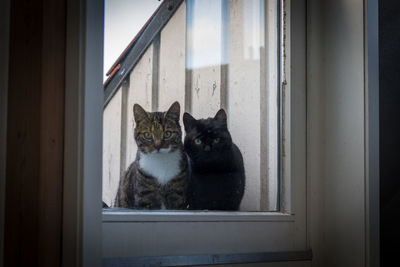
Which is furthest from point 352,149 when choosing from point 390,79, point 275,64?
point 275,64

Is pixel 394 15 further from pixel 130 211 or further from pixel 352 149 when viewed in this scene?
pixel 130 211

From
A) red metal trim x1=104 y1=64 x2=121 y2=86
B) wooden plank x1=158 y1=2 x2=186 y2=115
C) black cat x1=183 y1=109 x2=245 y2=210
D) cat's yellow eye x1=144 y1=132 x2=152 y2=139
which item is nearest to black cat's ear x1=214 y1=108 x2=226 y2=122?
black cat x1=183 y1=109 x2=245 y2=210

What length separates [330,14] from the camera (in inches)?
51.3

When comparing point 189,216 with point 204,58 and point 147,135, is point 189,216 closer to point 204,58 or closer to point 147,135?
point 147,135

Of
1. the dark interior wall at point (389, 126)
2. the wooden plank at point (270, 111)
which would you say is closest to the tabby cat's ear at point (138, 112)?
the wooden plank at point (270, 111)

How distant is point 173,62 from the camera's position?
1.33 m

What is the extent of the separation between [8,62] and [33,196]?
282 mm

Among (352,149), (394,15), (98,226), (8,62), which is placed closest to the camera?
(8,62)

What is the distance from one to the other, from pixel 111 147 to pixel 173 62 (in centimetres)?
32

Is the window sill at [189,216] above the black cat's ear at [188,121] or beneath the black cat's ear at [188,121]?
beneath

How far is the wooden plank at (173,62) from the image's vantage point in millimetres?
1310

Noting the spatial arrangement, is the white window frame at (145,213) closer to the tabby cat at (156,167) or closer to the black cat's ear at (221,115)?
the tabby cat at (156,167)

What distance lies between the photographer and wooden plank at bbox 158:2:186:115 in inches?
51.6

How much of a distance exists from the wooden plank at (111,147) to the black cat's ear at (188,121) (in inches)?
8.2
